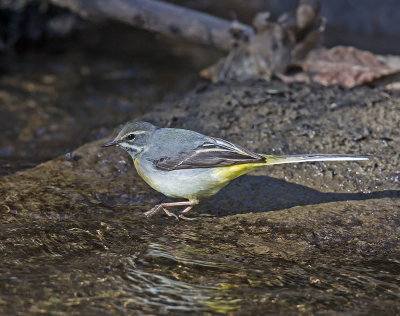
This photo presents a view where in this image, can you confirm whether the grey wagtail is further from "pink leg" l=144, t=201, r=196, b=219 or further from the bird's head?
the bird's head

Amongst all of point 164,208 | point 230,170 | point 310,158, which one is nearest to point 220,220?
point 230,170

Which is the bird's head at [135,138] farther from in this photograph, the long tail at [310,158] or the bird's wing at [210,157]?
the long tail at [310,158]

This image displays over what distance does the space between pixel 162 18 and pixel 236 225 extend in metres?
5.71

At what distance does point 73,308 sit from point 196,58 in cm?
946

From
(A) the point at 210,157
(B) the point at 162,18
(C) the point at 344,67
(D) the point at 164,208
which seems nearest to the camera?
(A) the point at 210,157

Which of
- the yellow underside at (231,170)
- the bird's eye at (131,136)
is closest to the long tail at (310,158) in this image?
the yellow underside at (231,170)

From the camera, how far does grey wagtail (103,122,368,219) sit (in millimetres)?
5840

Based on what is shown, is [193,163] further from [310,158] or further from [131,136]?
[310,158]

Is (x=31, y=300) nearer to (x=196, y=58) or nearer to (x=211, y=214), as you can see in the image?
(x=211, y=214)

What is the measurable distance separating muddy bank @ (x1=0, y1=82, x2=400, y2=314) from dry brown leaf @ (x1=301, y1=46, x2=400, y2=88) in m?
0.42

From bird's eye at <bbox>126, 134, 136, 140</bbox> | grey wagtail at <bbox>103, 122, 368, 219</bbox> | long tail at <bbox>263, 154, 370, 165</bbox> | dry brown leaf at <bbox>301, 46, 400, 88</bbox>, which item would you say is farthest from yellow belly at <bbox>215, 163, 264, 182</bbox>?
dry brown leaf at <bbox>301, 46, 400, 88</bbox>

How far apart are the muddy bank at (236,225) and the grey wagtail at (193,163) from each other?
1.11 ft

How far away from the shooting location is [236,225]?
577 centimetres

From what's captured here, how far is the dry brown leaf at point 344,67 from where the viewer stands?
28.3ft
